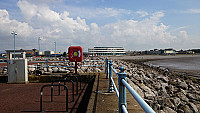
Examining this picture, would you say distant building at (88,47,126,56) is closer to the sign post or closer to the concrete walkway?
the sign post

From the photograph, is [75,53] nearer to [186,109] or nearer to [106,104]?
[106,104]

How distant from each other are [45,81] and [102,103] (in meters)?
6.09

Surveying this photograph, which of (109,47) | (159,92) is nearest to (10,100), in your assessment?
(159,92)

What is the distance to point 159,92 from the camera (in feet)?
38.4

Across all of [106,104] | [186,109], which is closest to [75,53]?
[106,104]

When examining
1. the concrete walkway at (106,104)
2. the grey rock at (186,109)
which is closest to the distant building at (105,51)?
the grey rock at (186,109)

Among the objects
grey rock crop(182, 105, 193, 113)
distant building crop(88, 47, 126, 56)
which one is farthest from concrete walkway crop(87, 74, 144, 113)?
distant building crop(88, 47, 126, 56)

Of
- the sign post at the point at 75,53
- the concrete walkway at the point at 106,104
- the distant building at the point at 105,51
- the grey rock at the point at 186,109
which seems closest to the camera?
the concrete walkway at the point at 106,104

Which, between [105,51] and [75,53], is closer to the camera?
[75,53]

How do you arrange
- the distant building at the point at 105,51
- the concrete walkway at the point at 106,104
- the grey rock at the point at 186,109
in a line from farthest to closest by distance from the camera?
the distant building at the point at 105,51
the grey rock at the point at 186,109
the concrete walkway at the point at 106,104

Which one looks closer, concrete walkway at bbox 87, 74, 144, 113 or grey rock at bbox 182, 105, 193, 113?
concrete walkway at bbox 87, 74, 144, 113

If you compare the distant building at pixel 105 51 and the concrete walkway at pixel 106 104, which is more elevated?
the distant building at pixel 105 51

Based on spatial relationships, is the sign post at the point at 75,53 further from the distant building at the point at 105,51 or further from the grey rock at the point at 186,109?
the distant building at the point at 105,51

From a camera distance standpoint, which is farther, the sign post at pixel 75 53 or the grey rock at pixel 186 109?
the sign post at pixel 75 53
